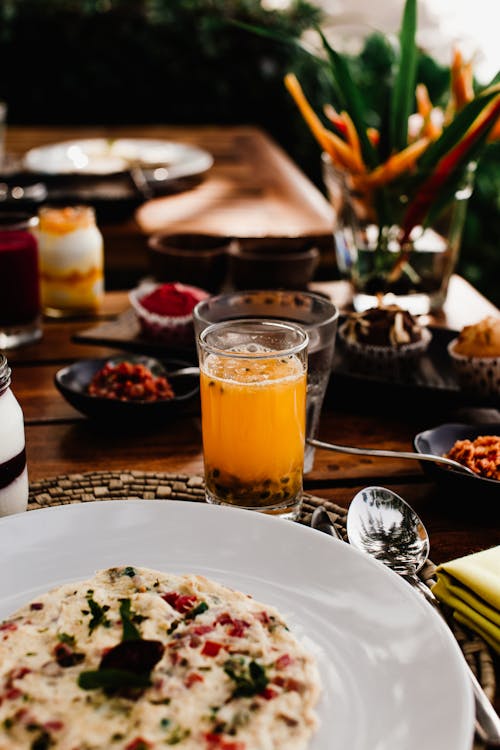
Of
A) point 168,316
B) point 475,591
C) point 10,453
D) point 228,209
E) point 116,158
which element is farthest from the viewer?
point 116,158

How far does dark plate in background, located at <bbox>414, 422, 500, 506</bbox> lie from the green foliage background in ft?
15.5

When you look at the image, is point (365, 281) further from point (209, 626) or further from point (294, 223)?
point (209, 626)

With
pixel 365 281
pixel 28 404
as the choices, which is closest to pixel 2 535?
pixel 28 404

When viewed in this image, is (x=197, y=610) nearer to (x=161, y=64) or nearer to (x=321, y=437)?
(x=321, y=437)

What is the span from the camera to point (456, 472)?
1282 millimetres

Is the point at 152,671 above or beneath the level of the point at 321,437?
above

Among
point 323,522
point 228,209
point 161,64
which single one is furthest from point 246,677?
point 161,64

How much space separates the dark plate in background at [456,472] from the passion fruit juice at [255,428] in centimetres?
21

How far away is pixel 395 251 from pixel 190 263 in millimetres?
503

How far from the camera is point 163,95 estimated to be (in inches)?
252

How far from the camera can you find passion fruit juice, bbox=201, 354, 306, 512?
48.2 inches

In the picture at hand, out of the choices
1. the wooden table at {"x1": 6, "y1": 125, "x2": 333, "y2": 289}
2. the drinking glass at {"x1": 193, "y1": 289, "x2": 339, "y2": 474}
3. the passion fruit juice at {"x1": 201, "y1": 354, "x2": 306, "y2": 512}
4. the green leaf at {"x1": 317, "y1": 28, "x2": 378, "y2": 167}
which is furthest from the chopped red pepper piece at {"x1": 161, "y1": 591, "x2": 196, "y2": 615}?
the wooden table at {"x1": 6, "y1": 125, "x2": 333, "y2": 289}

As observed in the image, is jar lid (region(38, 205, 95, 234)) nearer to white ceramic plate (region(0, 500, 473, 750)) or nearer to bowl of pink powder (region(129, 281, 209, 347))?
bowl of pink powder (region(129, 281, 209, 347))

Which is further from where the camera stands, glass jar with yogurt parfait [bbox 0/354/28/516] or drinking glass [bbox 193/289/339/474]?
drinking glass [bbox 193/289/339/474]
